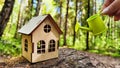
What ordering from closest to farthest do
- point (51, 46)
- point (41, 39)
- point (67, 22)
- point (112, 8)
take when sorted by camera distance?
1. point (112, 8)
2. point (41, 39)
3. point (51, 46)
4. point (67, 22)

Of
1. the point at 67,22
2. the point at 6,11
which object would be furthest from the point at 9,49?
the point at 67,22

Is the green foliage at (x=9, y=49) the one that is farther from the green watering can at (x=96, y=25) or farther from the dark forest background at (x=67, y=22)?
the green watering can at (x=96, y=25)

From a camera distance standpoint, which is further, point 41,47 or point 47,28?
point 47,28

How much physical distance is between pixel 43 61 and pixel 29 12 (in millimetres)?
13315

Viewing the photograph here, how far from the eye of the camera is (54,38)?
8.68m

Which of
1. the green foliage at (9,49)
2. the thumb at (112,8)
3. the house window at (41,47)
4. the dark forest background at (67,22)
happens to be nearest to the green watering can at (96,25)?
the dark forest background at (67,22)

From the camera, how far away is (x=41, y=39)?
321 inches

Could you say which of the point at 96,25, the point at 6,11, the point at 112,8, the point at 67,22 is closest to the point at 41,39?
the point at 6,11

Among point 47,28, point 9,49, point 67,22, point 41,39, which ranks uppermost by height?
point 67,22

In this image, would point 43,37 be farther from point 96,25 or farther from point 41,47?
point 96,25

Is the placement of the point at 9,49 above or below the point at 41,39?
below

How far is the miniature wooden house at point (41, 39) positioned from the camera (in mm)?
7992

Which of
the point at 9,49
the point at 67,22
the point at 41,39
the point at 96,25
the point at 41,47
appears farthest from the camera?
the point at 67,22

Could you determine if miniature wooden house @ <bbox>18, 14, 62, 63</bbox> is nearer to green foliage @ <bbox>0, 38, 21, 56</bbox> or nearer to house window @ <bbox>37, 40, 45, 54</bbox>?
house window @ <bbox>37, 40, 45, 54</bbox>
